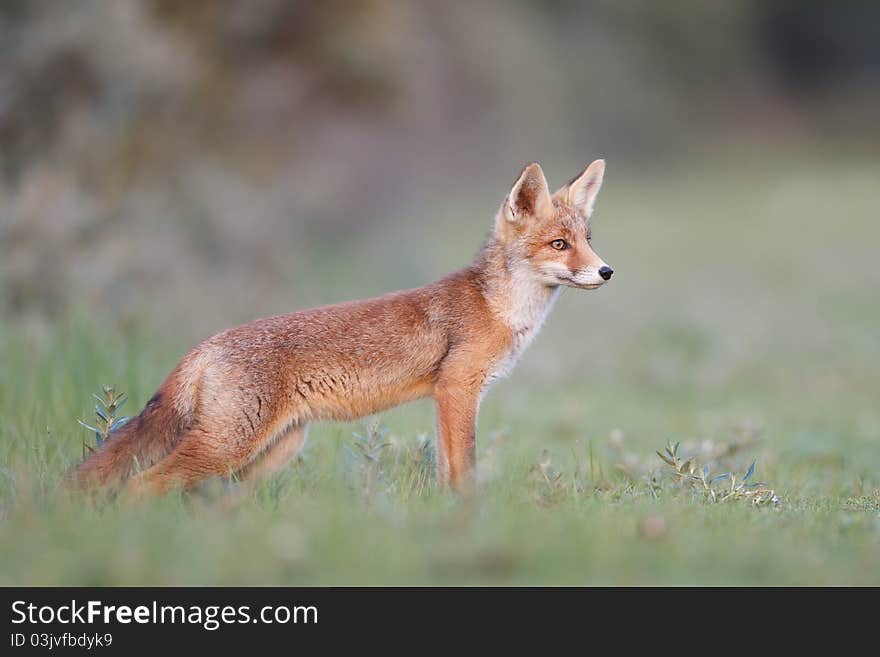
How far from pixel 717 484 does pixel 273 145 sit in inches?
698

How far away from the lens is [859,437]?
9.59m

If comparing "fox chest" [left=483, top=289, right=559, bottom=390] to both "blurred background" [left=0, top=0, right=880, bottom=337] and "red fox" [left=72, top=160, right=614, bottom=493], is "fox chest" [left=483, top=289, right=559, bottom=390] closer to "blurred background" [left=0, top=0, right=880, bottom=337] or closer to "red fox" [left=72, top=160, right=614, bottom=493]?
"red fox" [left=72, top=160, right=614, bottom=493]

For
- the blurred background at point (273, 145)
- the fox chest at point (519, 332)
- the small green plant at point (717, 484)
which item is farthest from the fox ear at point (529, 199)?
the blurred background at point (273, 145)

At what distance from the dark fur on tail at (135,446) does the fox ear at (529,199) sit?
2.70 m

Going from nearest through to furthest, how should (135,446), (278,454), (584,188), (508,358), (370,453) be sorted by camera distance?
(135,446) → (370,453) → (278,454) → (508,358) → (584,188)

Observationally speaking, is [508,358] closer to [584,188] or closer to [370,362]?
[370,362]

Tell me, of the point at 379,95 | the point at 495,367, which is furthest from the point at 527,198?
the point at 379,95

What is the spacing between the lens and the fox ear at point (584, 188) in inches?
286

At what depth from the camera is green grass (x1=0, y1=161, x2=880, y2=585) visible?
13.7 feet

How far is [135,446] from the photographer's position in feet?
18.6

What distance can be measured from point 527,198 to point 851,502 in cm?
291

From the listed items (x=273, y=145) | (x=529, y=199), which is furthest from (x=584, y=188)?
(x=273, y=145)
